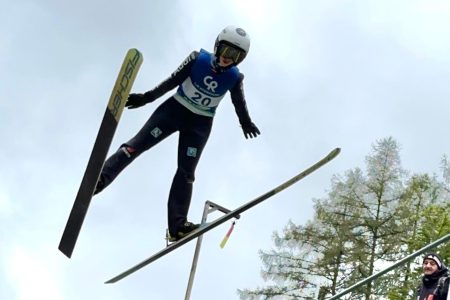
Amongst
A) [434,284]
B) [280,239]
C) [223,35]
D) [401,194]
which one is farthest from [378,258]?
[223,35]

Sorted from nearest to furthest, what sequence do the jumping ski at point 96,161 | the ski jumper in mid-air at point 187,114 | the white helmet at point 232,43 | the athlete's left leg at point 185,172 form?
the jumping ski at point 96,161, the white helmet at point 232,43, the ski jumper in mid-air at point 187,114, the athlete's left leg at point 185,172

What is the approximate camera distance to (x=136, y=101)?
782 cm

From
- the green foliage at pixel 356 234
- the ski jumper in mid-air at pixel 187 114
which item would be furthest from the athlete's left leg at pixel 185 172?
Result: the green foliage at pixel 356 234

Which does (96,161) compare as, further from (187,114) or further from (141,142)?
(187,114)

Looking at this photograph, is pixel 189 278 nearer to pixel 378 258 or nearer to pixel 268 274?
pixel 378 258

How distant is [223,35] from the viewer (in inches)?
298

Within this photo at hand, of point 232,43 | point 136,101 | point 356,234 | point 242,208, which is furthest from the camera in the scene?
point 356,234

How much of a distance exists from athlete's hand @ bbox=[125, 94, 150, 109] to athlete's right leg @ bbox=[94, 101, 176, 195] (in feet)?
0.75

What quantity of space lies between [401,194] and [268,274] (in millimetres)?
5004

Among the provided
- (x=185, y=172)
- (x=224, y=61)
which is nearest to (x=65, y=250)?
(x=185, y=172)

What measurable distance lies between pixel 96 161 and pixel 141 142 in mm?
626

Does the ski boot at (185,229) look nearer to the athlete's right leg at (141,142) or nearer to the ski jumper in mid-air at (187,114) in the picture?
the ski jumper in mid-air at (187,114)

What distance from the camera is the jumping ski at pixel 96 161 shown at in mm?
7363

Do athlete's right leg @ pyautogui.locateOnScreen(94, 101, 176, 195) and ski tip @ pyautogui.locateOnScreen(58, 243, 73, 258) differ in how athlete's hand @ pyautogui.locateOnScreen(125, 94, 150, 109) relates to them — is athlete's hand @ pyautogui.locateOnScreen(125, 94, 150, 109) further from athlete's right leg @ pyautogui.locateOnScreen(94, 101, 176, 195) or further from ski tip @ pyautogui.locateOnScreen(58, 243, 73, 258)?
ski tip @ pyautogui.locateOnScreen(58, 243, 73, 258)
